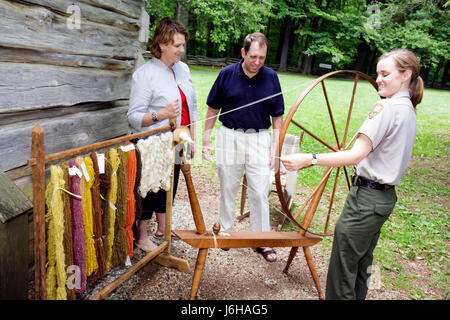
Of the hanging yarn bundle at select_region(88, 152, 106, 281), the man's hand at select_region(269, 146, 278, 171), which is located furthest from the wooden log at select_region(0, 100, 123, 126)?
the man's hand at select_region(269, 146, 278, 171)

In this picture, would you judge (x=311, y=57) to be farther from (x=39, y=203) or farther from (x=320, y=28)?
(x=39, y=203)

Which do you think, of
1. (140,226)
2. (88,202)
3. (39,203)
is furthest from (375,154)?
(140,226)

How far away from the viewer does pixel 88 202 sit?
1805mm

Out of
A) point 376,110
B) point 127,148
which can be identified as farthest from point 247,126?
point 376,110

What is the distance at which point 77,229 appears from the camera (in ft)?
5.76

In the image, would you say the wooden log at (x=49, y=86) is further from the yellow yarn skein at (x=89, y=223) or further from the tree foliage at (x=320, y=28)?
the tree foliage at (x=320, y=28)

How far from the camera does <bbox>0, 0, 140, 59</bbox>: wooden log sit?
6.02 ft

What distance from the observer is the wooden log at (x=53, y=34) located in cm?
184

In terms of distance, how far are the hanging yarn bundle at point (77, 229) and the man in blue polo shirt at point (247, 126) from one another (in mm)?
1299

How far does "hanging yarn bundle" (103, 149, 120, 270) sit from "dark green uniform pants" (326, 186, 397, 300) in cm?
141

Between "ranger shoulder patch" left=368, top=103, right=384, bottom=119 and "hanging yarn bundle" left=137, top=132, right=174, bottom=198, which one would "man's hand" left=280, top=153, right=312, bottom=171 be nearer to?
"ranger shoulder patch" left=368, top=103, right=384, bottom=119

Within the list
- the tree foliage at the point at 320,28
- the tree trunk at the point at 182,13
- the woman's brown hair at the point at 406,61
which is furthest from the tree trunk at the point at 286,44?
the woman's brown hair at the point at 406,61
